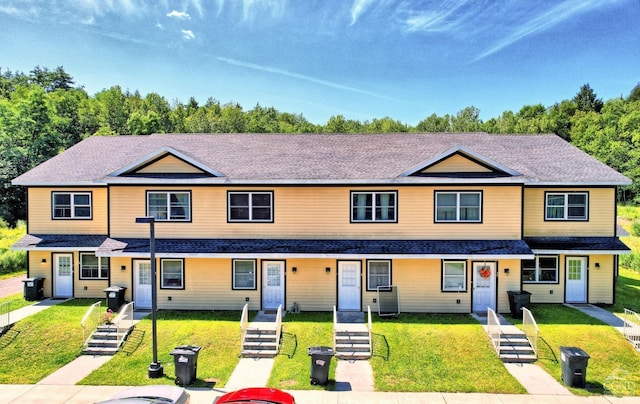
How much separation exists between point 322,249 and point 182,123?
6973cm

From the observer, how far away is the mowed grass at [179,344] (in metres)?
12.2

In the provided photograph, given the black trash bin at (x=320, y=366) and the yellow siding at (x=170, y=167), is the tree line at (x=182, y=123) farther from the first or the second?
the black trash bin at (x=320, y=366)

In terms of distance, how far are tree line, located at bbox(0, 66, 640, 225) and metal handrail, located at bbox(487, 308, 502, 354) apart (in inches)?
1744

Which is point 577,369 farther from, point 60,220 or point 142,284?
point 60,220

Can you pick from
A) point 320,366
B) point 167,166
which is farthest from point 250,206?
point 320,366

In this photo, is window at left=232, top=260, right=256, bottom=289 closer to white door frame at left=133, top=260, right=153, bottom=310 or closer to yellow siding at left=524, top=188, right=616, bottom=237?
white door frame at left=133, top=260, right=153, bottom=310

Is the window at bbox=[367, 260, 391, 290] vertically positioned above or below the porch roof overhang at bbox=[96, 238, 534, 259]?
below

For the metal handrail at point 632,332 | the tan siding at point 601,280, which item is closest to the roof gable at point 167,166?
the metal handrail at point 632,332

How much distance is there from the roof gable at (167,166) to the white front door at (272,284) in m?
4.78

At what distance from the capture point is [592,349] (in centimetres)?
1377

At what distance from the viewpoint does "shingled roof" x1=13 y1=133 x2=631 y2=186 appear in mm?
17844

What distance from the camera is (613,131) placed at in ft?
214

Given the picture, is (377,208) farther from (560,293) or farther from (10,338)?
(10,338)

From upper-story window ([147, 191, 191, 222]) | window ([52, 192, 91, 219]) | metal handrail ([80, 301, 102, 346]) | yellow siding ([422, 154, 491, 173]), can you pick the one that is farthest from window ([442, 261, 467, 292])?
window ([52, 192, 91, 219])
